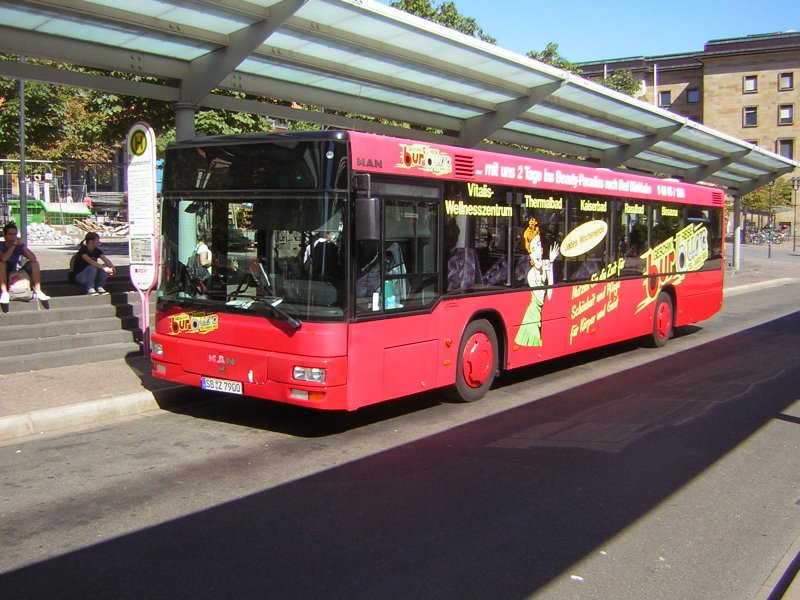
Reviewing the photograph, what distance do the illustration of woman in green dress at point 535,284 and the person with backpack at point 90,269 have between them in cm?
635

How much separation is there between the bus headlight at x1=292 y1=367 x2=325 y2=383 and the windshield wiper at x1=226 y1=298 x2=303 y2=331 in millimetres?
371

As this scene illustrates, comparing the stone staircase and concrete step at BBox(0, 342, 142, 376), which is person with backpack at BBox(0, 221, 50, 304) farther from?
concrete step at BBox(0, 342, 142, 376)

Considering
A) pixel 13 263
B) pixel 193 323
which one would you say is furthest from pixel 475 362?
pixel 13 263

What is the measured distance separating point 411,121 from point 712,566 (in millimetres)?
11747

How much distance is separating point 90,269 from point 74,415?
4.50 meters

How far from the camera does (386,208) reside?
7340mm

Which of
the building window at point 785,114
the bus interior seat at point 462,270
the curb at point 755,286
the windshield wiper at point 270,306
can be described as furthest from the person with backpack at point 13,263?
the building window at point 785,114

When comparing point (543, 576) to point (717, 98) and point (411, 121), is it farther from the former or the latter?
point (717, 98)

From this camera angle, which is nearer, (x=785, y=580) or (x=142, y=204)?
(x=785, y=580)

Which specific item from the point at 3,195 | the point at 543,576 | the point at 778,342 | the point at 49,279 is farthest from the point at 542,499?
the point at 3,195

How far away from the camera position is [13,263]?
1030 cm

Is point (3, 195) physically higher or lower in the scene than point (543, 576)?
higher

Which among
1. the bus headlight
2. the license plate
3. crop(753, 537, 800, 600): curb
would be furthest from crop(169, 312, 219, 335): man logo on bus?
crop(753, 537, 800, 600): curb

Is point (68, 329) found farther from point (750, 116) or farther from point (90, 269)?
point (750, 116)
